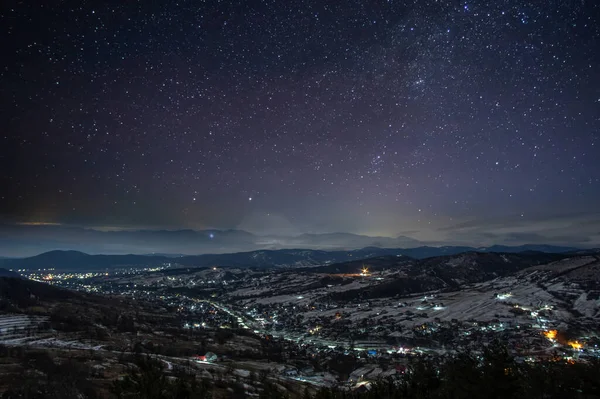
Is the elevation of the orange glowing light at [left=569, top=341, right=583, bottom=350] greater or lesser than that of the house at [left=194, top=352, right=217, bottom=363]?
lesser

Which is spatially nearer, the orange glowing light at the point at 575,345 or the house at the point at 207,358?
the house at the point at 207,358

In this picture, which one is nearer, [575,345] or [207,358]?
[207,358]

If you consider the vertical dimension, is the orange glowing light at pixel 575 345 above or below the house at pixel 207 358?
below

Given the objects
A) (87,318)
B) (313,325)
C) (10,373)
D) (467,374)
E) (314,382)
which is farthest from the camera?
(313,325)

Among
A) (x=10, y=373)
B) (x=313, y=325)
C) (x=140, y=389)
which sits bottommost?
(x=313, y=325)

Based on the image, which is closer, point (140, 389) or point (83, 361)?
point (140, 389)

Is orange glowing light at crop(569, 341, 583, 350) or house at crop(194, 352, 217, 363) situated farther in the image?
orange glowing light at crop(569, 341, 583, 350)

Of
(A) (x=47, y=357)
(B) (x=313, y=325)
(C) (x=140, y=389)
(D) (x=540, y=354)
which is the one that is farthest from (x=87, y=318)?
(D) (x=540, y=354)

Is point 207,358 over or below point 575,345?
over

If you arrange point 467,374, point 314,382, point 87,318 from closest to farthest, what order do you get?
point 467,374
point 314,382
point 87,318

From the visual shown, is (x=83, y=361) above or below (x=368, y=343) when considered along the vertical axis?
above

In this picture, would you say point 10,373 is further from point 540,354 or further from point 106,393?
point 540,354
